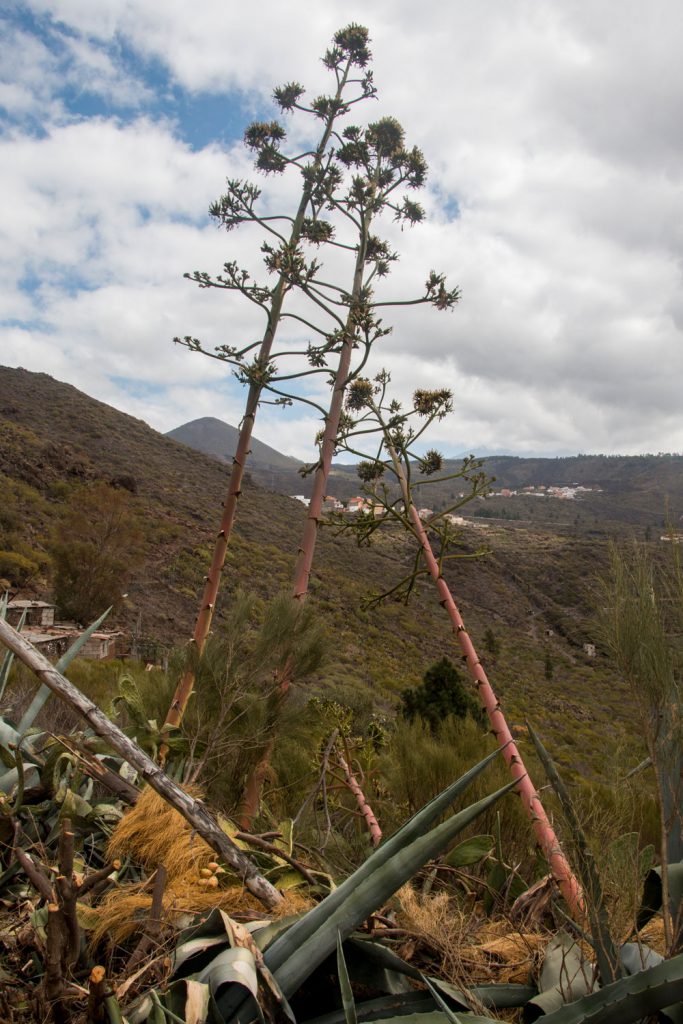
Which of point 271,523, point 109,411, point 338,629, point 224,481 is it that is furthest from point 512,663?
point 109,411

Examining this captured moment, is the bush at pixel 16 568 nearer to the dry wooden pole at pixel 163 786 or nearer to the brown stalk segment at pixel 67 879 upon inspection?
the dry wooden pole at pixel 163 786

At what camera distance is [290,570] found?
2458 cm

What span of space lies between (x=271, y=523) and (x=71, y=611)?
687 inches

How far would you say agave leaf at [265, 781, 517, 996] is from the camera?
4.09ft

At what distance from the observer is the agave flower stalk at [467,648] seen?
199cm

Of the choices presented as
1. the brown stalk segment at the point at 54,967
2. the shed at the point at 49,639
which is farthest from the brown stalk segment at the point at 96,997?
the shed at the point at 49,639

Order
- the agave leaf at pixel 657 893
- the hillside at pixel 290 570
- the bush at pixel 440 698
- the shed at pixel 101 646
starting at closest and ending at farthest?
the agave leaf at pixel 657 893
the bush at pixel 440 698
the shed at pixel 101 646
the hillside at pixel 290 570

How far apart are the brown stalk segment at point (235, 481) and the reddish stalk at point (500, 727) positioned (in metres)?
0.94

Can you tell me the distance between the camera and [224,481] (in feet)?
140

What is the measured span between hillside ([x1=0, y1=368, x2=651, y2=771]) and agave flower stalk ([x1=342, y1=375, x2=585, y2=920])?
10098 millimetres

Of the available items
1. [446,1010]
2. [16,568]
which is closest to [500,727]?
[446,1010]

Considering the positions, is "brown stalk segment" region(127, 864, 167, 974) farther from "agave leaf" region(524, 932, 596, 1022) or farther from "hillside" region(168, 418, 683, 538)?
"hillside" region(168, 418, 683, 538)

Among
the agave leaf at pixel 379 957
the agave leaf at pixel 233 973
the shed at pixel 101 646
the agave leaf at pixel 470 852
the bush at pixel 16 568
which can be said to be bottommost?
the shed at pixel 101 646

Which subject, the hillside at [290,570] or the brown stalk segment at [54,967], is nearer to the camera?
the brown stalk segment at [54,967]
